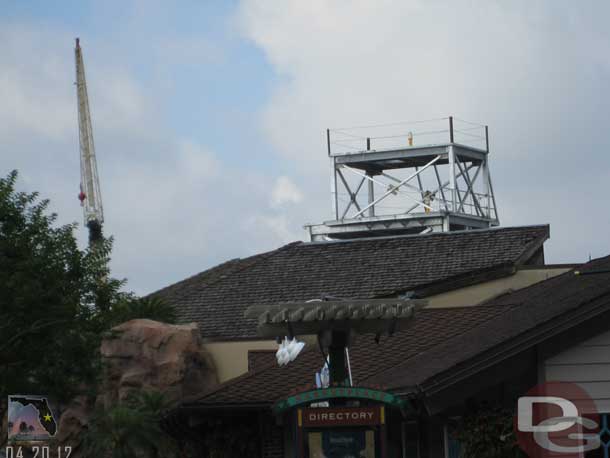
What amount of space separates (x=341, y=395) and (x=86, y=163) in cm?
9407

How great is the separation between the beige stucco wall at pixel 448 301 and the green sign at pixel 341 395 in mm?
14971

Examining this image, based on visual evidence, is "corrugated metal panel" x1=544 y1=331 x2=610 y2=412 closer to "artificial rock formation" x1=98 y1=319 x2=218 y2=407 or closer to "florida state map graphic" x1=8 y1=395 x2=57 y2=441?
"florida state map graphic" x1=8 y1=395 x2=57 y2=441

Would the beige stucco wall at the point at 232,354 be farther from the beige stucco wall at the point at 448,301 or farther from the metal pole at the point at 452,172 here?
the metal pole at the point at 452,172

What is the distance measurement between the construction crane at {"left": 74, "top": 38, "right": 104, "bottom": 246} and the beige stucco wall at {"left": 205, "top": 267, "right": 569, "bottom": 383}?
76.4 meters

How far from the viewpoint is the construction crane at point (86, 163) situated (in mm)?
106812

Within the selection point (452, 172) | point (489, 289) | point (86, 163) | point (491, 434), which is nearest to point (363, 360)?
point (491, 434)

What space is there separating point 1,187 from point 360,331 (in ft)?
45.1

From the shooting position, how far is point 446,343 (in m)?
22.0

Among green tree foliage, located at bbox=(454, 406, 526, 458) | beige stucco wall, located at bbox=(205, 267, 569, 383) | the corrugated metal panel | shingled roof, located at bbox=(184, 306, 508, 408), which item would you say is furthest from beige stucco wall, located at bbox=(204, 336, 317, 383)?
the corrugated metal panel

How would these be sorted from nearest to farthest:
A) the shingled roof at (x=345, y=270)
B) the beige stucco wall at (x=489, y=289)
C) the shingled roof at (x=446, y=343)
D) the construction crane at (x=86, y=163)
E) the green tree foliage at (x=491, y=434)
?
the shingled roof at (x=446, y=343)
the green tree foliage at (x=491, y=434)
the beige stucco wall at (x=489, y=289)
the shingled roof at (x=345, y=270)
the construction crane at (x=86, y=163)

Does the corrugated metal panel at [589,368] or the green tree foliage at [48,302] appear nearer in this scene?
the corrugated metal panel at [589,368]

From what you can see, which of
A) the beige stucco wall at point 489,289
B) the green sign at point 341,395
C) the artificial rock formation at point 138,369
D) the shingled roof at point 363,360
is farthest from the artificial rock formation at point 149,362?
the green sign at point 341,395

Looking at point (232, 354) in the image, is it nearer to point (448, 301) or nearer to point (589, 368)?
point (448, 301)

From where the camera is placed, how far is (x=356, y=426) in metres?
15.5
